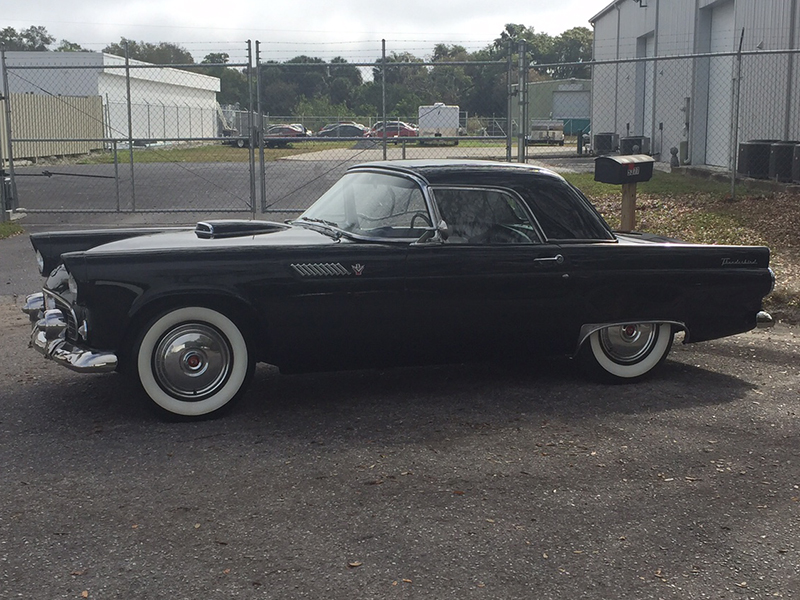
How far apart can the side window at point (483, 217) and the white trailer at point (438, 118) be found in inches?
334

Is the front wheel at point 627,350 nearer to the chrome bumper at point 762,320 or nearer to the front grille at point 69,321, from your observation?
the chrome bumper at point 762,320

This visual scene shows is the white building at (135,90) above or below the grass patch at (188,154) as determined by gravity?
above

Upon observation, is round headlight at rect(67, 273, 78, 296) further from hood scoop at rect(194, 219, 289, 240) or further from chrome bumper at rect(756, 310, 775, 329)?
chrome bumper at rect(756, 310, 775, 329)

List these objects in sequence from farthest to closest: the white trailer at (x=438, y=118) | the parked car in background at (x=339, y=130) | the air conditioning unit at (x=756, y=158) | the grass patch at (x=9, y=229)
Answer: the air conditioning unit at (x=756, y=158) < the parked car in background at (x=339, y=130) < the white trailer at (x=438, y=118) < the grass patch at (x=9, y=229)

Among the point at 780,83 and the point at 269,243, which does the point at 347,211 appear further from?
the point at 780,83

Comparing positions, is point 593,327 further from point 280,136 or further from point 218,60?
point 218,60

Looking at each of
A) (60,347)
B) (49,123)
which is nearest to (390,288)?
(60,347)

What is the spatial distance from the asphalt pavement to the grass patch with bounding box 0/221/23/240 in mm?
7602

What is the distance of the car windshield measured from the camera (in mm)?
5762

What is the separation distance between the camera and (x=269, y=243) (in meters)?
5.53

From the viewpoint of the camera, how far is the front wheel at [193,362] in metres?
5.23

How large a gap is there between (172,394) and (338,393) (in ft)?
3.60

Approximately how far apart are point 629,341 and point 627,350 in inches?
2.3

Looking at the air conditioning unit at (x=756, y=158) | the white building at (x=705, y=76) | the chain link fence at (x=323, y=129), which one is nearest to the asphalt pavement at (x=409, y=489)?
the chain link fence at (x=323, y=129)
